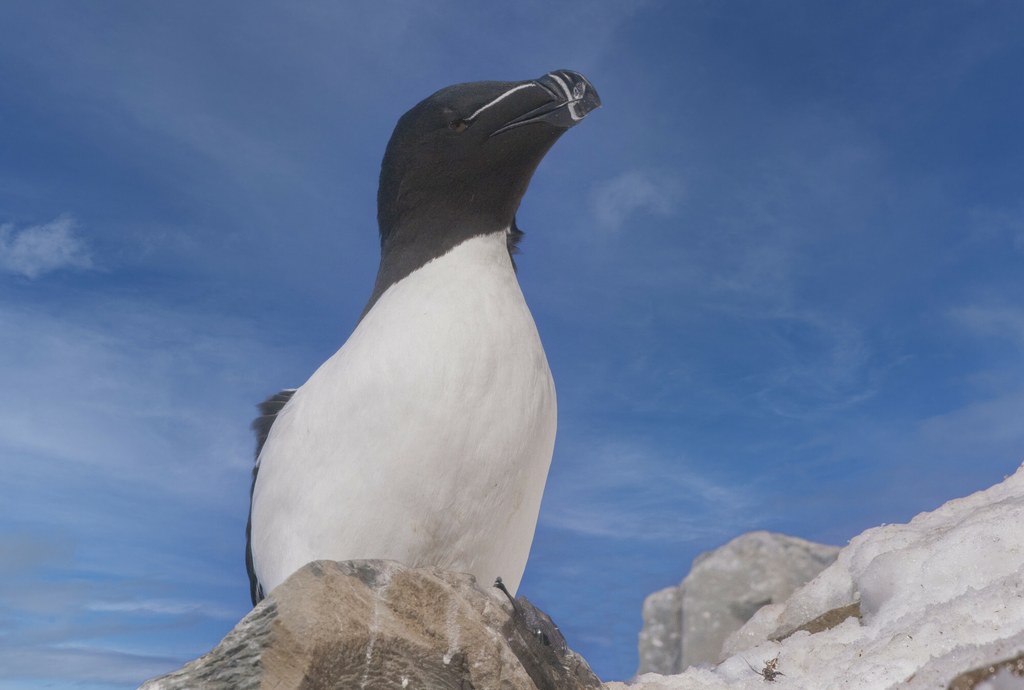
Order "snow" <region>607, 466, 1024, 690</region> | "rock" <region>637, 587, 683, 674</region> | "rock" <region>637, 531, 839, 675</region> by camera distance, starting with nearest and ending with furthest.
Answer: "snow" <region>607, 466, 1024, 690</region>
"rock" <region>637, 531, 839, 675</region>
"rock" <region>637, 587, 683, 674</region>

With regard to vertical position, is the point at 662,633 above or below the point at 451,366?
above

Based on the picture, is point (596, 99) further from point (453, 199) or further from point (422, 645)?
point (422, 645)

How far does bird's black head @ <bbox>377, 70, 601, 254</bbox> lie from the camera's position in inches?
243

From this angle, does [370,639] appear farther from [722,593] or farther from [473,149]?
[722,593]

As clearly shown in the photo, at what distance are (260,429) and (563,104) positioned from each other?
3.12 m

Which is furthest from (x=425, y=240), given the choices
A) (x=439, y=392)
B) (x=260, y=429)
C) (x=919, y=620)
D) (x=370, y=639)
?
(x=919, y=620)

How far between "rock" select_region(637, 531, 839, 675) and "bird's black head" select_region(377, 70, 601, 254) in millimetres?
13706

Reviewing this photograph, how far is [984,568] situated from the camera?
5.94m

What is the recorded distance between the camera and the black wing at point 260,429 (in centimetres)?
652

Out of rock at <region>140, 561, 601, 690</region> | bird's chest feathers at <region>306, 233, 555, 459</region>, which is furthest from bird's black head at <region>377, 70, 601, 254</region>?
rock at <region>140, 561, 601, 690</region>

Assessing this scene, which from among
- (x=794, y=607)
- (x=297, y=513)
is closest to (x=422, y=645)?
(x=297, y=513)

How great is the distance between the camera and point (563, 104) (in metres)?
6.16

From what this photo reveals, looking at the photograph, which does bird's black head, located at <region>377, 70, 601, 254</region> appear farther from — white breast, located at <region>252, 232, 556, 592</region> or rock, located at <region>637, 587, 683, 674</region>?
rock, located at <region>637, 587, 683, 674</region>

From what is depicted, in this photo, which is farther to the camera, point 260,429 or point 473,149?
point 260,429
